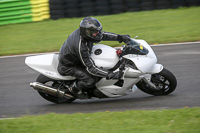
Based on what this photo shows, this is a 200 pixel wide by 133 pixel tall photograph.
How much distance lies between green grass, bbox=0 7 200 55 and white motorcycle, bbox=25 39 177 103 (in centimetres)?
436

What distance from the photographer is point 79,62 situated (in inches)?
235

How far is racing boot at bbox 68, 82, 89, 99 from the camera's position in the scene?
6.18m

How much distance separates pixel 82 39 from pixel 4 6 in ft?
31.7

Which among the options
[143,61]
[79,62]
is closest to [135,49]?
[143,61]

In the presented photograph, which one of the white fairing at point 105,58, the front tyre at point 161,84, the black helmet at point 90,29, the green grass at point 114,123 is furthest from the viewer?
the front tyre at point 161,84

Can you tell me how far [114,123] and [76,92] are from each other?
60.5 inches

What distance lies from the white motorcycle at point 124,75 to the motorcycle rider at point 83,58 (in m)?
0.16

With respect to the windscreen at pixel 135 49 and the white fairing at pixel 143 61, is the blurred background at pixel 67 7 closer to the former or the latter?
the windscreen at pixel 135 49

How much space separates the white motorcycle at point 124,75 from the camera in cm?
582

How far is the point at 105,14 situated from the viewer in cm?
1389

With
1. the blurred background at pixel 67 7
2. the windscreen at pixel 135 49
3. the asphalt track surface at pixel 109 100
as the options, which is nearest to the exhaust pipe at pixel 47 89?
the asphalt track surface at pixel 109 100

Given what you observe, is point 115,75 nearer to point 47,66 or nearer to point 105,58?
point 105,58

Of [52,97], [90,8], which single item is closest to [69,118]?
[52,97]

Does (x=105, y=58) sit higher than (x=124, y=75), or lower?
higher
